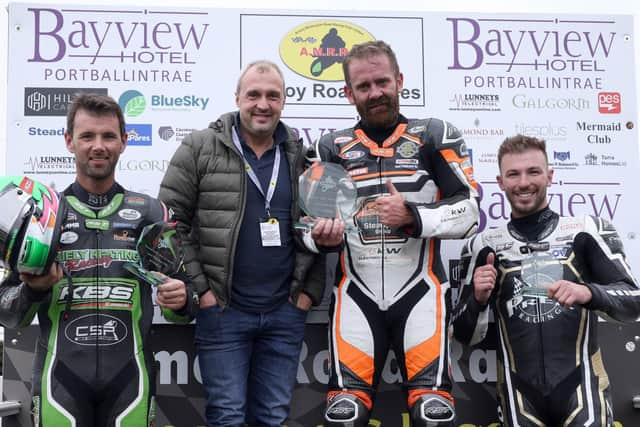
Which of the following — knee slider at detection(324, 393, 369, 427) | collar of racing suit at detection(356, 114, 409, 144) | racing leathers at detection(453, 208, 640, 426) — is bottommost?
knee slider at detection(324, 393, 369, 427)

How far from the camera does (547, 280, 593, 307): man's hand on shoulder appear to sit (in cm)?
276

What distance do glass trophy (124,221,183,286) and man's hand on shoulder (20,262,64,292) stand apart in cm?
27

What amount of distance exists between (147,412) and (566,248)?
2181 millimetres

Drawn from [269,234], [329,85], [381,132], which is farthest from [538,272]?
[329,85]

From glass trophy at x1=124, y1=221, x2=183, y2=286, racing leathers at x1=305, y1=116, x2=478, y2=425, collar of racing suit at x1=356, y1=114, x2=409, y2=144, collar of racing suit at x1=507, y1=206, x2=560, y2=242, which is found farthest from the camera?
collar of racing suit at x1=507, y1=206, x2=560, y2=242

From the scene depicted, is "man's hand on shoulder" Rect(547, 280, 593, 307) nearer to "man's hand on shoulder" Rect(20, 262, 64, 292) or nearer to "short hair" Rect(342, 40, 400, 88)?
"short hair" Rect(342, 40, 400, 88)

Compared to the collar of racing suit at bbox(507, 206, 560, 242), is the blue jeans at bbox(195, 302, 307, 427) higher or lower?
lower

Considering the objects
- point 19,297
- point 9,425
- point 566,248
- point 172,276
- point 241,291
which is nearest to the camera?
point 19,297

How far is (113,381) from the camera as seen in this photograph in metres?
2.60

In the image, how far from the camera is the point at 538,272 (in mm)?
3143

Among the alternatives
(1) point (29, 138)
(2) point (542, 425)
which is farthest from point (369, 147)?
(1) point (29, 138)

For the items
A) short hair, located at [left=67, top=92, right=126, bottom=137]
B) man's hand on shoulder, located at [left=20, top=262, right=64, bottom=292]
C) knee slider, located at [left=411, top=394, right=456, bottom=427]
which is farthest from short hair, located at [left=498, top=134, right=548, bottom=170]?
man's hand on shoulder, located at [left=20, top=262, right=64, bottom=292]

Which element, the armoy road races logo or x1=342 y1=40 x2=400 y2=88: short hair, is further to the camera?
the armoy road races logo

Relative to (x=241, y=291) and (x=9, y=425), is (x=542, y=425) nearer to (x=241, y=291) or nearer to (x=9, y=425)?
(x=241, y=291)
